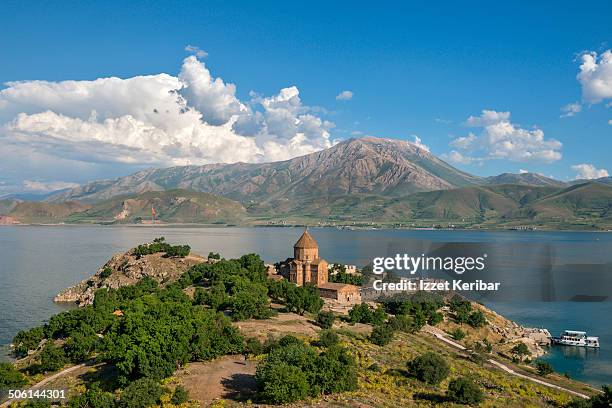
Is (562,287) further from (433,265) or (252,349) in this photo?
(252,349)

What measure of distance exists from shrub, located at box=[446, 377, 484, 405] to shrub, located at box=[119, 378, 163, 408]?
60.1ft

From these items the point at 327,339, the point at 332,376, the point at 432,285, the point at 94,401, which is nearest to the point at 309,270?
the point at 432,285

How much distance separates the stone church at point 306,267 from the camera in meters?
67.2

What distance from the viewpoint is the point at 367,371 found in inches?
1358

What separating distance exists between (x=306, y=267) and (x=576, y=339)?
3705 cm

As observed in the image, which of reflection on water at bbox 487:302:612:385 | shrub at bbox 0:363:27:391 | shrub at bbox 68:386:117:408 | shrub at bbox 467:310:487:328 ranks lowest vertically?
reflection on water at bbox 487:302:612:385

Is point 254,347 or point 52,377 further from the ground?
point 254,347

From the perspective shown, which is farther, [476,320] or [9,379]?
[476,320]

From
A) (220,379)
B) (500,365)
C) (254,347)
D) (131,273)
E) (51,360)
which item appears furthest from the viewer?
(131,273)

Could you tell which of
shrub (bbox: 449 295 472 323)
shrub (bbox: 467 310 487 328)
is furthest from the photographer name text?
shrub (bbox: 467 310 487 328)

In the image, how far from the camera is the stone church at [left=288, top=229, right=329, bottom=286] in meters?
67.2

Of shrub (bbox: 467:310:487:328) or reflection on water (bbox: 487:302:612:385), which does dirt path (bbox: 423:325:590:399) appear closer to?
shrub (bbox: 467:310:487:328)

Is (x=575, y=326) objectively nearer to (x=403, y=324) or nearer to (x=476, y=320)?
(x=476, y=320)

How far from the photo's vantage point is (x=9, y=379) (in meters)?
33.5
